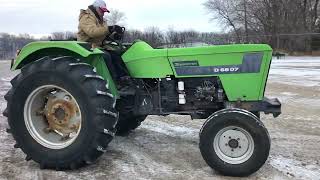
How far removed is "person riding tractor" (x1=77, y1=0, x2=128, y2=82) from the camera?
648 centimetres

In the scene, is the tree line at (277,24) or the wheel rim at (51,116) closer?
the wheel rim at (51,116)

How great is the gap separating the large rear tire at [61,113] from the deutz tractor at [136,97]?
0.04 feet

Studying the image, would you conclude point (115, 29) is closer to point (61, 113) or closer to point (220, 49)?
point (61, 113)

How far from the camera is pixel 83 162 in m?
5.82

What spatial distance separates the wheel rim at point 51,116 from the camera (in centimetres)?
612

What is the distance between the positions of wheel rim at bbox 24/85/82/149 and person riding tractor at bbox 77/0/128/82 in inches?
29.2

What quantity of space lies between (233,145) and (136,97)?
1.53m

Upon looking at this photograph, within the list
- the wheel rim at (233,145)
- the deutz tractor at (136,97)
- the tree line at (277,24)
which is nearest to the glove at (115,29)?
the deutz tractor at (136,97)

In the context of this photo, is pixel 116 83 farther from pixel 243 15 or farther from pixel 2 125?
pixel 243 15

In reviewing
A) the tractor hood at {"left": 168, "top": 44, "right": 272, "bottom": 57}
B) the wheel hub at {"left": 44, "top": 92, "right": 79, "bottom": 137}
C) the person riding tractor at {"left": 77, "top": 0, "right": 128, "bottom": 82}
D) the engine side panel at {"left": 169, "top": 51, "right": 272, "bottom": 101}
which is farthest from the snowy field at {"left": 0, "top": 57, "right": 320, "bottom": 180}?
the tractor hood at {"left": 168, "top": 44, "right": 272, "bottom": 57}

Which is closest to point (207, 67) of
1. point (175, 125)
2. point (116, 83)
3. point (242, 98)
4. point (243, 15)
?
point (242, 98)

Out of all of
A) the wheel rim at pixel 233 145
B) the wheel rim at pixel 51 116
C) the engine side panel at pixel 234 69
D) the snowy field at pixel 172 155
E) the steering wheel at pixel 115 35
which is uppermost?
the steering wheel at pixel 115 35

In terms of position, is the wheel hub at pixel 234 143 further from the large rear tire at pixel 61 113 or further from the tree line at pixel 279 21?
the tree line at pixel 279 21

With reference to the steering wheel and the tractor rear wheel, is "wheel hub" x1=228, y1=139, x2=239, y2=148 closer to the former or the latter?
the tractor rear wheel
